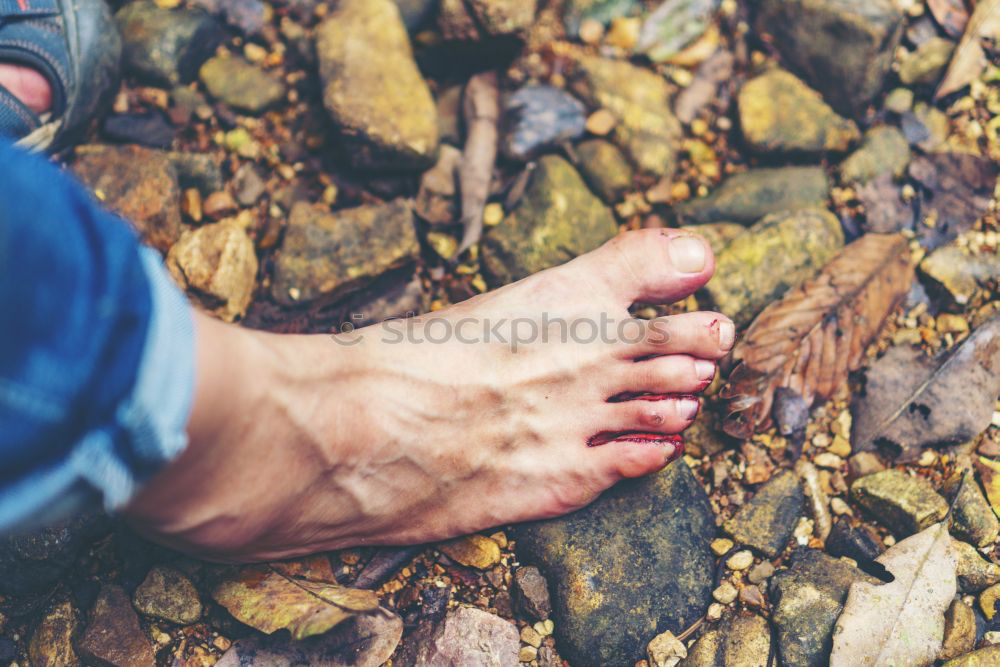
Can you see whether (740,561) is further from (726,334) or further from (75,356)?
(75,356)

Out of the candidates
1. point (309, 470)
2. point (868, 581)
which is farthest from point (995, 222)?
point (309, 470)

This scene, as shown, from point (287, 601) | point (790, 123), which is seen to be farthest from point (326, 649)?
point (790, 123)

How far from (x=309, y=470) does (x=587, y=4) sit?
182cm

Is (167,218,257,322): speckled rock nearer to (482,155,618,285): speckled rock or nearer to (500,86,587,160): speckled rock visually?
(482,155,618,285): speckled rock

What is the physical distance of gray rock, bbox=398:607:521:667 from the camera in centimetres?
162

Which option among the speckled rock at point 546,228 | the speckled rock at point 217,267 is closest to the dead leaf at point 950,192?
the speckled rock at point 546,228

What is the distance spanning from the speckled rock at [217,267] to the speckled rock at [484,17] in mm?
919

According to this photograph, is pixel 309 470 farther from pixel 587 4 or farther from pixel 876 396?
pixel 587 4

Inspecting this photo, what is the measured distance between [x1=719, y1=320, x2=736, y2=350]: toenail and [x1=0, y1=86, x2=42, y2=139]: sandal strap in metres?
2.01

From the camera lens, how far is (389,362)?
1683mm

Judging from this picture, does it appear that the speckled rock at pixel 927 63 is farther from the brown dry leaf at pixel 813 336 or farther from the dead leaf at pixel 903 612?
the dead leaf at pixel 903 612

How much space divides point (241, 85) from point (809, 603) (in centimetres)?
221

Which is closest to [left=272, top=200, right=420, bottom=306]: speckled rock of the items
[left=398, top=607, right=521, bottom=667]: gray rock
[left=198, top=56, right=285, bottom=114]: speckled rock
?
[left=198, top=56, right=285, bottom=114]: speckled rock

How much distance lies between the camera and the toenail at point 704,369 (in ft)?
5.89
